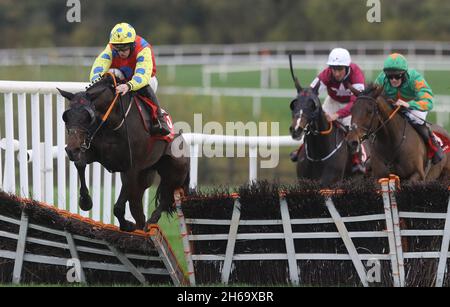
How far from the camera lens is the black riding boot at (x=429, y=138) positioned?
988 centimetres

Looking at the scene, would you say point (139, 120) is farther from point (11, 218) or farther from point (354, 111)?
point (354, 111)

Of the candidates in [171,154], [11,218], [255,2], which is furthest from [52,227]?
[255,2]

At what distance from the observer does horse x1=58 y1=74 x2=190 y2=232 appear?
7.22 meters

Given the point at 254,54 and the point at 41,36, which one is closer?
→ the point at 254,54

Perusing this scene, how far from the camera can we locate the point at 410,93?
984cm

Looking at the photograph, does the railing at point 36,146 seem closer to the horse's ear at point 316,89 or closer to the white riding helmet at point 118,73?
the white riding helmet at point 118,73

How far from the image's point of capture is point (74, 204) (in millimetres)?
8367

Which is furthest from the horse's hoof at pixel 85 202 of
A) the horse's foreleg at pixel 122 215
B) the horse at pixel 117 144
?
the horse's foreleg at pixel 122 215

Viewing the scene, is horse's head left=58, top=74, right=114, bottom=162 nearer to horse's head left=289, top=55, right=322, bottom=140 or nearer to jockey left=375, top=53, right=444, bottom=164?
horse's head left=289, top=55, right=322, bottom=140

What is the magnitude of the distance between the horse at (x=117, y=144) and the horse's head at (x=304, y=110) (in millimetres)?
1454

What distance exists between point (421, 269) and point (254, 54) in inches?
935

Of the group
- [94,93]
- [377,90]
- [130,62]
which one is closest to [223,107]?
[377,90]

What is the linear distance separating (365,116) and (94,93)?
2.75 metres

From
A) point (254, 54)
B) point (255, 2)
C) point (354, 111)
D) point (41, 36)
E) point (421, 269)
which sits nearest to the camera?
point (421, 269)
